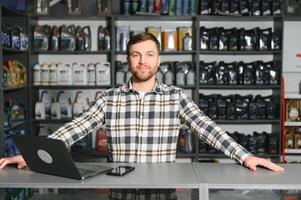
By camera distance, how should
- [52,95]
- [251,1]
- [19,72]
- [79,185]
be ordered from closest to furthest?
1. [79,185]
2. [19,72]
3. [251,1]
4. [52,95]

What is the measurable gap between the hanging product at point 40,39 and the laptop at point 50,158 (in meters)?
3.15

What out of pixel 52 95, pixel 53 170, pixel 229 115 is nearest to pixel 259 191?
pixel 53 170

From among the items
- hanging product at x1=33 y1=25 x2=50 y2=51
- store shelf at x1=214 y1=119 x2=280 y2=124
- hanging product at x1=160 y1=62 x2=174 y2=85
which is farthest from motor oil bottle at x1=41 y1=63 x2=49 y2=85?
store shelf at x1=214 y1=119 x2=280 y2=124

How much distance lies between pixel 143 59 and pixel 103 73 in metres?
2.58

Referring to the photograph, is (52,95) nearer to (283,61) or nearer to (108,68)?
(108,68)

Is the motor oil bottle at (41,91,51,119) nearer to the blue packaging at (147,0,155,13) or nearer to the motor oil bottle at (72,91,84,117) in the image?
the motor oil bottle at (72,91,84,117)

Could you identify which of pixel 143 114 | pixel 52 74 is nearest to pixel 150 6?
pixel 52 74

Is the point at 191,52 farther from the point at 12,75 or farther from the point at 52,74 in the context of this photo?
the point at 12,75

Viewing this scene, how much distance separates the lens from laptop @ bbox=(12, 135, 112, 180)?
1434 millimetres

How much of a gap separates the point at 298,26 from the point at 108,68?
2436mm

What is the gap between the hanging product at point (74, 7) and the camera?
4.59 m

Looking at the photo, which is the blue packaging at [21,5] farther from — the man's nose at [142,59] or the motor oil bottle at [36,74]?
the man's nose at [142,59]

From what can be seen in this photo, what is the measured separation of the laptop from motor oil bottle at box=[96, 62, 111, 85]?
3.01 m

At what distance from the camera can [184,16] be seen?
4.49 metres
